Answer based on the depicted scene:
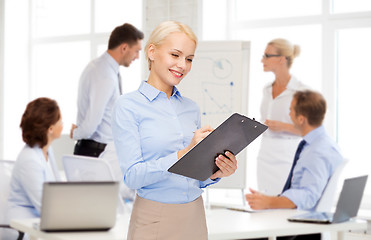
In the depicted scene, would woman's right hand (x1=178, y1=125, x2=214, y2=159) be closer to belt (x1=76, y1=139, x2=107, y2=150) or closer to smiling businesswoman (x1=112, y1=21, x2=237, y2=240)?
smiling businesswoman (x1=112, y1=21, x2=237, y2=240)

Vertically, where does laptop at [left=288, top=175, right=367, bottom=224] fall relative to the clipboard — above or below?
below

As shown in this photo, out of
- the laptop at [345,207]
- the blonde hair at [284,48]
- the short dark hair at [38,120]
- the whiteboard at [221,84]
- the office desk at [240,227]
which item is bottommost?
the office desk at [240,227]

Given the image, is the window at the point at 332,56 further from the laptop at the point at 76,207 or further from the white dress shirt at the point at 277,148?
the laptop at the point at 76,207

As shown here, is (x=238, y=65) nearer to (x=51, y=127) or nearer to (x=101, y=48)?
(x=51, y=127)

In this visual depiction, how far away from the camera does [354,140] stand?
5.14 metres

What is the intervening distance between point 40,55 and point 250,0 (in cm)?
336

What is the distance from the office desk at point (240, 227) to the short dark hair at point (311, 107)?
26.4 inches

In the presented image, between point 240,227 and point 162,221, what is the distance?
39.7 inches

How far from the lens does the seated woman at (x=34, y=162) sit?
11.0ft

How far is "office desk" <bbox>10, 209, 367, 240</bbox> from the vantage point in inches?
94.8

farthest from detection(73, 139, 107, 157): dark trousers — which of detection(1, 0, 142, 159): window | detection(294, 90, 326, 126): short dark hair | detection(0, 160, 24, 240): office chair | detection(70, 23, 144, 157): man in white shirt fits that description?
detection(1, 0, 142, 159): window

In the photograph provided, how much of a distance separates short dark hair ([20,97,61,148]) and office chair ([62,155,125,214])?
201 mm

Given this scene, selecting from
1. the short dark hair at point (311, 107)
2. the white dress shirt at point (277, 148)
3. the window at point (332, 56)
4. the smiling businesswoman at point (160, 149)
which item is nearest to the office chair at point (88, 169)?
the short dark hair at point (311, 107)

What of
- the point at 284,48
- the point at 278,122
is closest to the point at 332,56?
the point at 284,48
